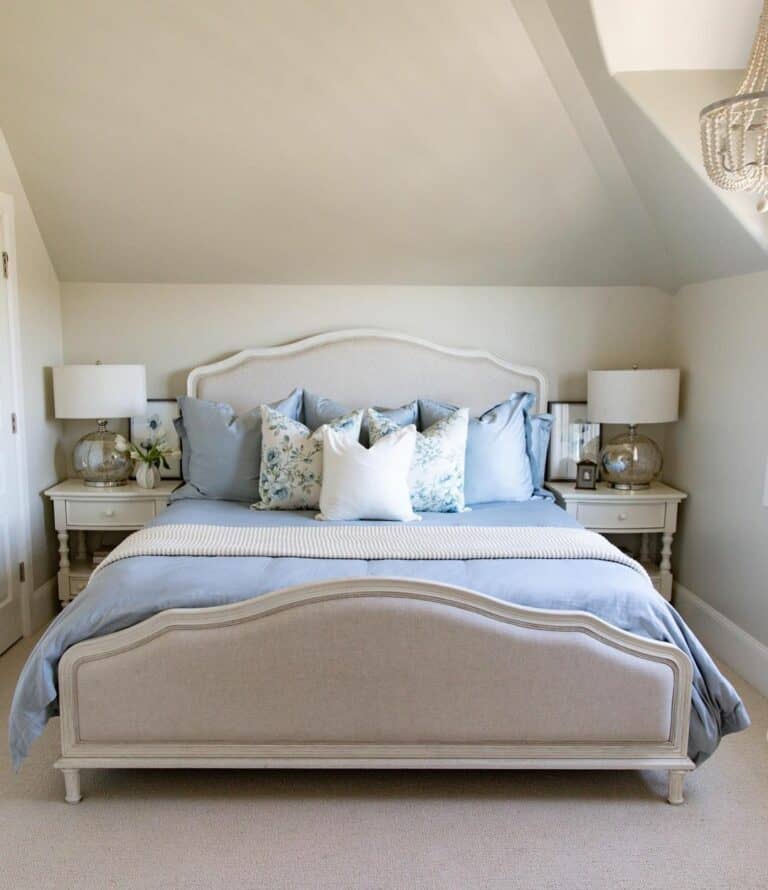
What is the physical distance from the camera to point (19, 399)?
3631mm

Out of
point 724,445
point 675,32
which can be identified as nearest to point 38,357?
point 675,32

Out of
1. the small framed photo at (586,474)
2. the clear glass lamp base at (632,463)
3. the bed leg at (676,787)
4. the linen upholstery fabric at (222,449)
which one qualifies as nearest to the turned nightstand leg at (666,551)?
the clear glass lamp base at (632,463)

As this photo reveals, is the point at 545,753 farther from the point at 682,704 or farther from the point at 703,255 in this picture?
the point at 703,255

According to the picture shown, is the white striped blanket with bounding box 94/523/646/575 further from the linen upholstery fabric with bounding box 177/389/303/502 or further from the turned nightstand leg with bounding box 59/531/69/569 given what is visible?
the turned nightstand leg with bounding box 59/531/69/569

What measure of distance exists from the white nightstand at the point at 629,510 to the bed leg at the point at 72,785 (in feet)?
7.62

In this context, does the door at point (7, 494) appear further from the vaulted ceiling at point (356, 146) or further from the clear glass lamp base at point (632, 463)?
the clear glass lamp base at point (632, 463)

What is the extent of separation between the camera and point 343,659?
2406 mm

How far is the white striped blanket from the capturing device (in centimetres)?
272

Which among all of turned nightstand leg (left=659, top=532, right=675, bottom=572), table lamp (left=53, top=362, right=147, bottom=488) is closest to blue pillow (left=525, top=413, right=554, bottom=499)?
turned nightstand leg (left=659, top=532, right=675, bottom=572)

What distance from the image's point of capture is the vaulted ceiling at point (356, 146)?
9.91ft

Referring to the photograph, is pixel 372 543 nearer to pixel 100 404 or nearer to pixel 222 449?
pixel 222 449

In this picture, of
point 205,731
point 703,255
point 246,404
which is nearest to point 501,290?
point 703,255

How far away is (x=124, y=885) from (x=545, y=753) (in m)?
1.18

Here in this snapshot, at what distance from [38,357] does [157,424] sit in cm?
64
